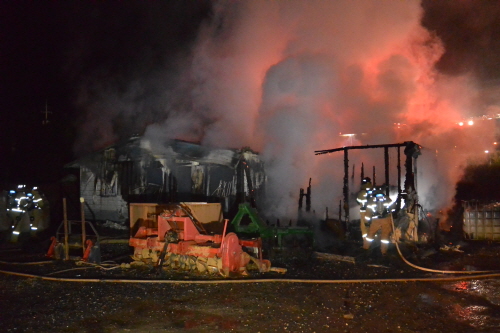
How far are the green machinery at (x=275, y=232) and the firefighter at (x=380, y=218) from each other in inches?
55.3

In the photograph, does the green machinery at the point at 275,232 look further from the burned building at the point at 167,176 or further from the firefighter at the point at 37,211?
the firefighter at the point at 37,211

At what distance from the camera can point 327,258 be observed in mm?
8367

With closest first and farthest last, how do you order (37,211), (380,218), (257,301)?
(257,301), (380,218), (37,211)

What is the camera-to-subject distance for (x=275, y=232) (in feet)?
30.3

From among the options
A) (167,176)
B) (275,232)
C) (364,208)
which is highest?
(167,176)

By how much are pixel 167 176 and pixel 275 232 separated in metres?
6.32

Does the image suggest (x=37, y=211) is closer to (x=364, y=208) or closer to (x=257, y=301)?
(x=257, y=301)

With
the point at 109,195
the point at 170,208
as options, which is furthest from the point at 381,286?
the point at 109,195

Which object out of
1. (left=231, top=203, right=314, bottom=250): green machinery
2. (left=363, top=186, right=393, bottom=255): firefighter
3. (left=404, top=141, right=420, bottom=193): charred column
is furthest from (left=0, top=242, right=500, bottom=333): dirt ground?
(left=404, top=141, right=420, bottom=193): charred column

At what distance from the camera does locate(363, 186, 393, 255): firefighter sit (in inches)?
352

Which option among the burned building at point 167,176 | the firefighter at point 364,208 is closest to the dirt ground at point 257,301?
the firefighter at point 364,208

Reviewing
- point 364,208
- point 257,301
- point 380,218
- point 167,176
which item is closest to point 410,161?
point 364,208

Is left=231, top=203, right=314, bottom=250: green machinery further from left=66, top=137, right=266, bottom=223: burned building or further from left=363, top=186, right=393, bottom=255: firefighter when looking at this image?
left=66, top=137, right=266, bottom=223: burned building

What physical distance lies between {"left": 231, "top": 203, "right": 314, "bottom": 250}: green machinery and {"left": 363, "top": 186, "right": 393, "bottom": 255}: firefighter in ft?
4.61
